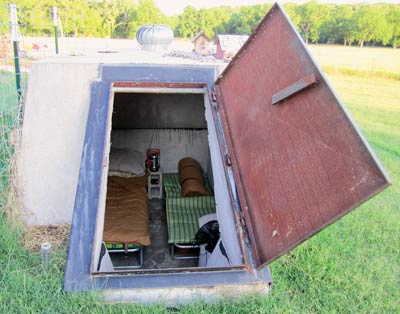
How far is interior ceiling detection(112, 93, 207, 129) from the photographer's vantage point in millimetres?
6387

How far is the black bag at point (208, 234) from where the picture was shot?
4355mm

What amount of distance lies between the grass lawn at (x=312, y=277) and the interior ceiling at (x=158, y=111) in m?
3.22

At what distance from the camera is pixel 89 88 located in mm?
3641

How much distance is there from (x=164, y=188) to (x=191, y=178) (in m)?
0.59

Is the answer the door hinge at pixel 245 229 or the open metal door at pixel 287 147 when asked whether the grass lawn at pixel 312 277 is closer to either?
the door hinge at pixel 245 229

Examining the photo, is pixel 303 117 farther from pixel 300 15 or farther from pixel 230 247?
pixel 300 15

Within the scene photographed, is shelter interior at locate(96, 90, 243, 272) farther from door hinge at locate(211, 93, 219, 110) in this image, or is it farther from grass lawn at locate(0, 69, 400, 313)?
grass lawn at locate(0, 69, 400, 313)

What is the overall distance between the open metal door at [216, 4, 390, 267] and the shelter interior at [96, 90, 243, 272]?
40 centimetres

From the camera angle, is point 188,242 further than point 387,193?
No

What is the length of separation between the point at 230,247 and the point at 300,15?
1739 inches

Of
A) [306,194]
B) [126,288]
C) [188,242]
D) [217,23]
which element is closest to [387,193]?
[188,242]

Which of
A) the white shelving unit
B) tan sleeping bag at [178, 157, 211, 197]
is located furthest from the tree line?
the white shelving unit

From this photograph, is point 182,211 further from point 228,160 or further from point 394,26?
point 394,26

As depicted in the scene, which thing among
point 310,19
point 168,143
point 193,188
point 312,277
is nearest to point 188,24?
point 310,19
